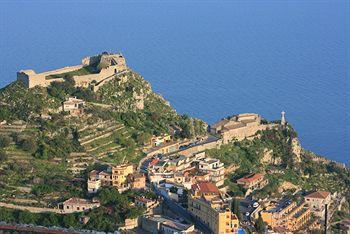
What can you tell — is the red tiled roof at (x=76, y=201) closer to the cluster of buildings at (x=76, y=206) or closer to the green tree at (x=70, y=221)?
the cluster of buildings at (x=76, y=206)

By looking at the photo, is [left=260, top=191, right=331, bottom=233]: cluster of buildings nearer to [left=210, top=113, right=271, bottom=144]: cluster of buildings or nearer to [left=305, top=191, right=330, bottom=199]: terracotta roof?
[left=305, top=191, right=330, bottom=199]: terracotta roof

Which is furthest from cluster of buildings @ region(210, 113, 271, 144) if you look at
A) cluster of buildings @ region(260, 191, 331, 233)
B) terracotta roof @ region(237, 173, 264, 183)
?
cluster of buildings @ region(260, 191, 331, 233)

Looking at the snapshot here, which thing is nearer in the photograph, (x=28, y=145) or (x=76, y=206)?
(x=76, y=206)

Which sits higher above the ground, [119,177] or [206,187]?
[119,177]

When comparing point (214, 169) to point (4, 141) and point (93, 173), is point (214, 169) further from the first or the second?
point (4, 141)

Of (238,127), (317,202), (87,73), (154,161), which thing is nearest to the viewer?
(154,161)

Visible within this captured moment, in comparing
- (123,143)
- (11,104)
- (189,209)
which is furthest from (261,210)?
(11,104)

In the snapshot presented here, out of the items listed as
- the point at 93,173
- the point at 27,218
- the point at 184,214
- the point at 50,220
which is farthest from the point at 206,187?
the point at 27,218
